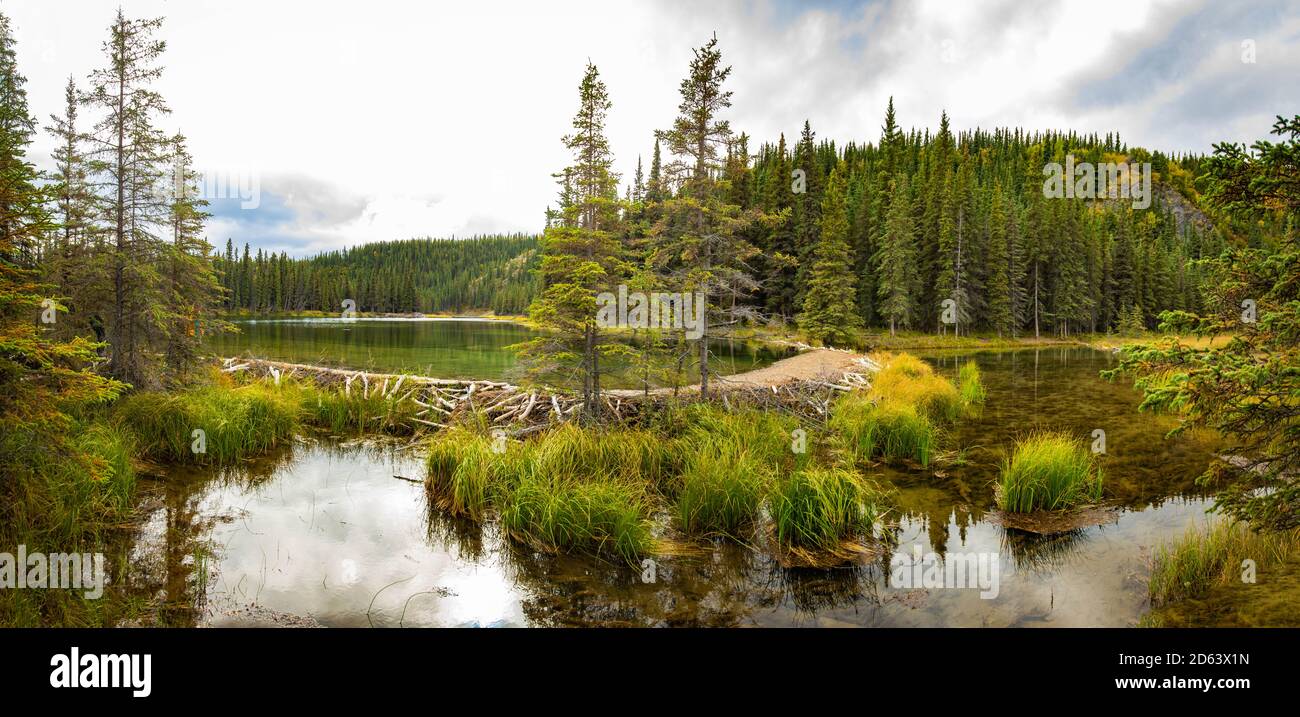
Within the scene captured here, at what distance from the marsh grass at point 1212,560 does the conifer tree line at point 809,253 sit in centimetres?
860

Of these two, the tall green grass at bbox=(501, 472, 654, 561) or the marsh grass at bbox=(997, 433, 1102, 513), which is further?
the marsh grass at bbox=(997, 433, 1102, 513)

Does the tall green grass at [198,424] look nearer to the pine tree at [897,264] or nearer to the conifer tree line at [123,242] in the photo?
the conifer tree line at [123,242]

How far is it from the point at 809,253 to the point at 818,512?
151 feet

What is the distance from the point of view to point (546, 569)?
22.0ft

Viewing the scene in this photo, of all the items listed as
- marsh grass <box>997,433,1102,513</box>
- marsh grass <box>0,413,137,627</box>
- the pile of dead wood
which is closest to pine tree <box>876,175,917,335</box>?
the pile of dead wood

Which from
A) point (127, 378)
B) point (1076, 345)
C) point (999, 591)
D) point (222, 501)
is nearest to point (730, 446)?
point (999, 591)

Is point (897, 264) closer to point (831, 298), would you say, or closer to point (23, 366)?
point (831, 298)

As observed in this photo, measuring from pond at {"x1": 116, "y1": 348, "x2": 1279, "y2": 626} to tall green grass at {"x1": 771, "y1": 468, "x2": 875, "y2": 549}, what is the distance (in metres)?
0.49

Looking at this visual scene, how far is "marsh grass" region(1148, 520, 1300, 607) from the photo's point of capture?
5840 mm

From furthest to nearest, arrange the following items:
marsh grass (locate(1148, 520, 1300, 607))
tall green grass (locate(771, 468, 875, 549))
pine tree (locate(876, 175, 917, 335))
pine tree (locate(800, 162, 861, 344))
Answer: pine tree (locate(876, 175, 917, 335)), pine tree (locate(800, 162, 861, 344)), tall green grass (locate(771, 468, 875, 549)), marsh grass (locate(1148, 520, 1300, 607))

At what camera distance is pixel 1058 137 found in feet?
574

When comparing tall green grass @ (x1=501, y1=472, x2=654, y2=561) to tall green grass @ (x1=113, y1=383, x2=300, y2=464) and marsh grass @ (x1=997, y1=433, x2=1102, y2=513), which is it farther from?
tall green grass @ (x1=113, y1=383, x2=300, y2=464)

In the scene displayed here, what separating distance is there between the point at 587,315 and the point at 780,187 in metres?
47.3

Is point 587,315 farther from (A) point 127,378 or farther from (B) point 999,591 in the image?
(A) point 127,378
